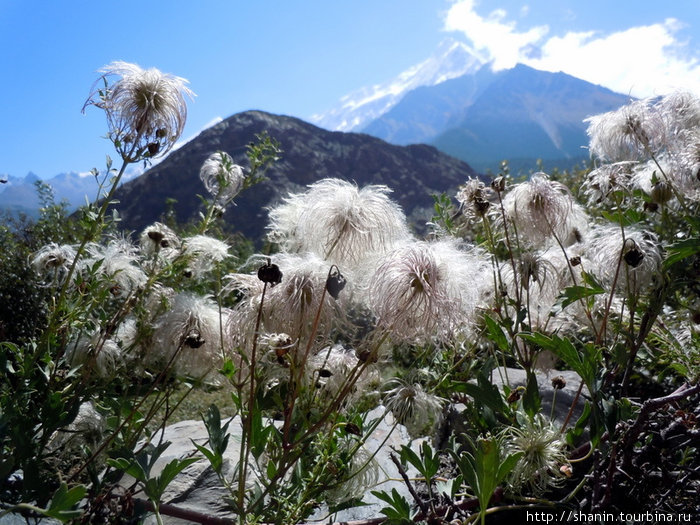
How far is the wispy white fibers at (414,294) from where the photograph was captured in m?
1.20

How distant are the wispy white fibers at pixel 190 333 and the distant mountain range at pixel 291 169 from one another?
25207 mm

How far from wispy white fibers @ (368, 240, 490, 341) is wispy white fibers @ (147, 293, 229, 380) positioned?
643mm

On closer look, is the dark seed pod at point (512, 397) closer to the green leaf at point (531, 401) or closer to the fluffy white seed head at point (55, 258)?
the green leaf at point (531, 401)

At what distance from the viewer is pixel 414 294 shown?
4.00 ft

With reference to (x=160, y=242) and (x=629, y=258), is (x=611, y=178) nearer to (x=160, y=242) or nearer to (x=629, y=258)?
(x=629, y=258)

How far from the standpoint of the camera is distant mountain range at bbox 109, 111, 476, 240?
28938 millimetres

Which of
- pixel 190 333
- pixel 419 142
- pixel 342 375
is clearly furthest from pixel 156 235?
pixel 419 142

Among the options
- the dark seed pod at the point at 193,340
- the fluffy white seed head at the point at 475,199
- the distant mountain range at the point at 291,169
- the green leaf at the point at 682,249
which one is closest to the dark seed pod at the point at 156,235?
the dark seed pod at the point at 193,340

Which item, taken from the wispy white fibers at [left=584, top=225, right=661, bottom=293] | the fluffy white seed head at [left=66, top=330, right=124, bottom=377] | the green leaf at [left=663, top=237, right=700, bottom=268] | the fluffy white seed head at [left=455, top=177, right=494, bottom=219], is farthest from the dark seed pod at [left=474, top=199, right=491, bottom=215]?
the fluffy white seed head at [left=66, top=330, right=124, bottom=377]

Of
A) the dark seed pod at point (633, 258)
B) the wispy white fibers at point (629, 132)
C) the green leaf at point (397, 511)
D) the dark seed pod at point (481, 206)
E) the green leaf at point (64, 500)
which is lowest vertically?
the green leaf at point (397, 511)

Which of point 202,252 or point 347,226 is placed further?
point 202,252

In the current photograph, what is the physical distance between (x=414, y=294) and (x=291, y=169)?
3431 cm

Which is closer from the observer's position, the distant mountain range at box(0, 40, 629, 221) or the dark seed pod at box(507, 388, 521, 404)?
the dark seed pod at box(507, 388, 521, 404)

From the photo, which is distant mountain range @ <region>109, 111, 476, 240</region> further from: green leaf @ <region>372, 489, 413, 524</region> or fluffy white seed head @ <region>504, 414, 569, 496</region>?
green leaf @ <region>372, 489, 413, 524</region>
